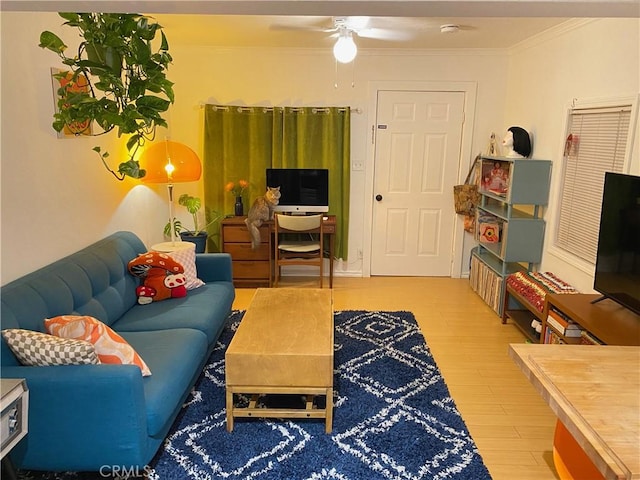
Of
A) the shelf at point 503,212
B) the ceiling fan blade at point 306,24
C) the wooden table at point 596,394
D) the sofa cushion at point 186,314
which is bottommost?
the sofa cushion at point 186,314

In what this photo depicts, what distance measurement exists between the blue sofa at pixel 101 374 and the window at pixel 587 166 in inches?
104

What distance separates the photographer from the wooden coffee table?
234cm

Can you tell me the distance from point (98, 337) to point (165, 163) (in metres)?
1.84

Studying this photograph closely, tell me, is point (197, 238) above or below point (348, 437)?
above

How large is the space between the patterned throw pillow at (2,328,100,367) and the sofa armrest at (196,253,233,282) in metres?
1.70

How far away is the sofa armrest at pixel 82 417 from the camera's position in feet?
6.20

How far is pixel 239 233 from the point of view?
4.76m

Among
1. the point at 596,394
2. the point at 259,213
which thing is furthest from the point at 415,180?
the point at 596,394

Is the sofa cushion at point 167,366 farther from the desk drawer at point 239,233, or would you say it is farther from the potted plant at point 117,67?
the desk drawer at point 239,233

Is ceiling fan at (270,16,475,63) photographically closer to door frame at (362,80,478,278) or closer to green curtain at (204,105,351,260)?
door frame at (362,80,478,278)

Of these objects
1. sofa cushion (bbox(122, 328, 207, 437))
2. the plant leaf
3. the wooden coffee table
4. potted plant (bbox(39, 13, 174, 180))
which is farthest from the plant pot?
the plant leaf

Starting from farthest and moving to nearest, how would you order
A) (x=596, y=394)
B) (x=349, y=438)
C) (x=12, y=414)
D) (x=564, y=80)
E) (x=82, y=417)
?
(x=564, y=80), (x=349, y=438), (x=82, y=417), (x=12, y=414), (x=596, y=394)

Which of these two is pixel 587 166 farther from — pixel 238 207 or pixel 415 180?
pixel 238 207

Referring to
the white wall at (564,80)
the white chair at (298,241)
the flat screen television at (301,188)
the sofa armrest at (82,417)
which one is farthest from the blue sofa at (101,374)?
the white wall at (564,80)
